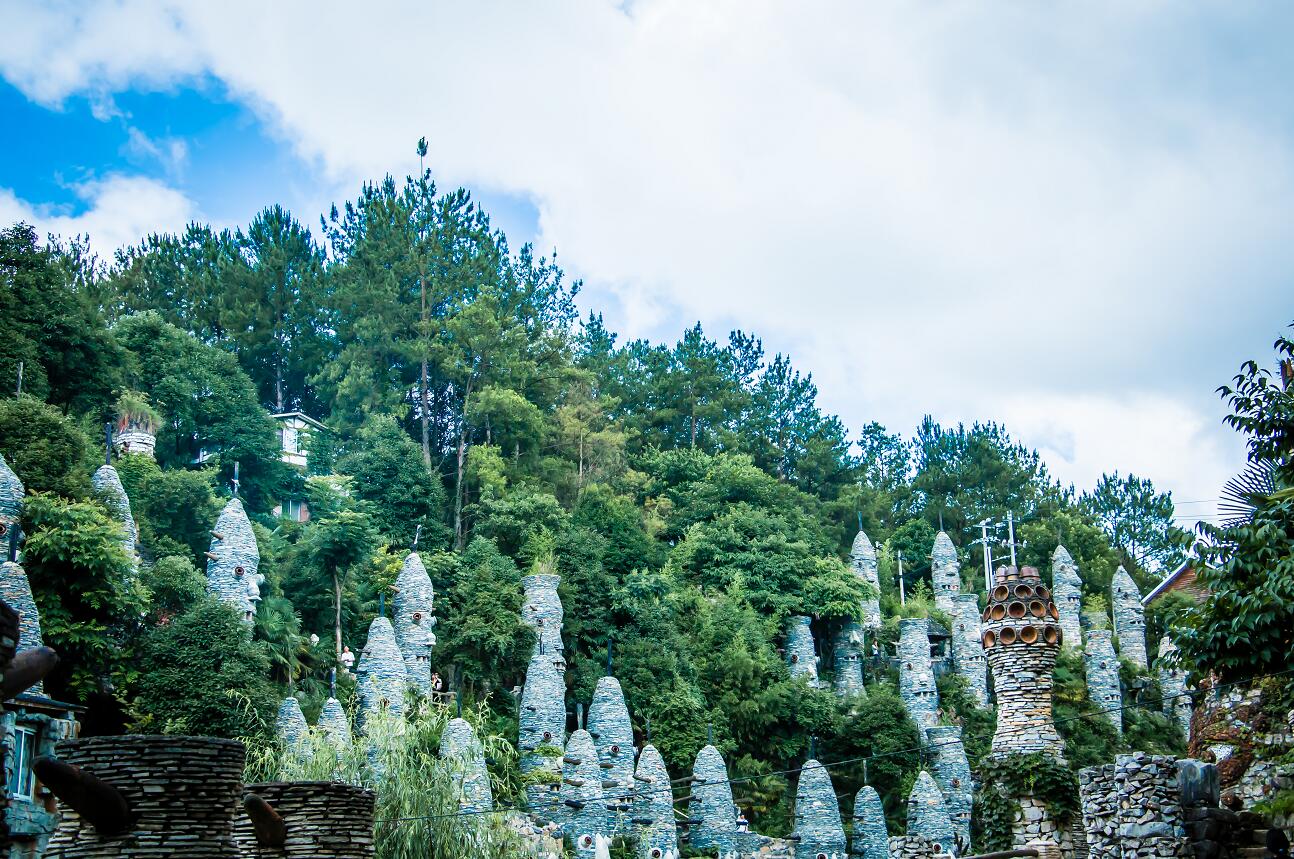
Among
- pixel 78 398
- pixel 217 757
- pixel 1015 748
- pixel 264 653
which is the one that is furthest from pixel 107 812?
pixel 78 398

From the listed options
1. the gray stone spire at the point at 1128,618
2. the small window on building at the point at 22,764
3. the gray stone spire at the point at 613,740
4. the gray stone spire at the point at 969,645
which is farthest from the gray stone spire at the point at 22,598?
the gray stone spire at the point at 1128,618

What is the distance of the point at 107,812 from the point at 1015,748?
12425 millimetres

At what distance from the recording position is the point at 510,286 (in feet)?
149

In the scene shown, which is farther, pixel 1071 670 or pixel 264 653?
pixel 1071 670

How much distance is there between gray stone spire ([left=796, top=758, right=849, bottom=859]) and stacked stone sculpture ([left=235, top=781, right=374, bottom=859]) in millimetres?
19711

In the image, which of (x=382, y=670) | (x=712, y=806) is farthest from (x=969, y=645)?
(x=382, y=670)

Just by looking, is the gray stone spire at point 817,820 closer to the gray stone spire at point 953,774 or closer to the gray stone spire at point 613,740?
the gray stone spire at point 613,740

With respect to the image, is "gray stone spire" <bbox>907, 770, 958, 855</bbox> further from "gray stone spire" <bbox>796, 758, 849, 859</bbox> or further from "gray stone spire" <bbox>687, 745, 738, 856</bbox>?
"gray stone spire" <bbox>687, 745, 738, 856</bbox>

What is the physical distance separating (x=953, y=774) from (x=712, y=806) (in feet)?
30.5

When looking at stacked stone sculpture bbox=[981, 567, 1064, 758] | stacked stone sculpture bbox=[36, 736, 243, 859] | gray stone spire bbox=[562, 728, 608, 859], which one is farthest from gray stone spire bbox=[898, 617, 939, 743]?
stacked stone sculpture bbox=[36, 736, 243, 859]

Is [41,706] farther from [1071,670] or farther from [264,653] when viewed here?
[1071,670]

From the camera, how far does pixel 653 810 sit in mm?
26297

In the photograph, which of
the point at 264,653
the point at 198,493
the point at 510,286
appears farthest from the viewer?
the point at 510,286

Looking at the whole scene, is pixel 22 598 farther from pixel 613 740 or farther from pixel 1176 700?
pixel 1176 700
